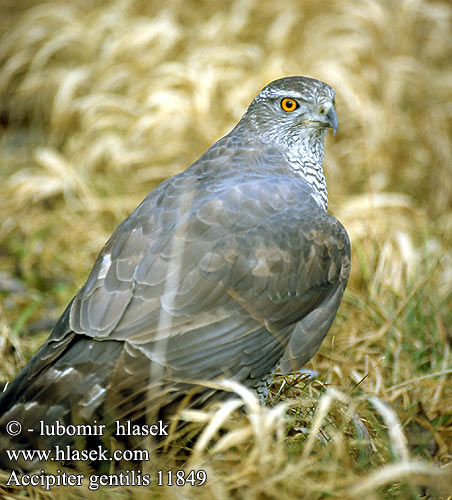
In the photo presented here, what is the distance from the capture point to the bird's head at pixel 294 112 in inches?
118

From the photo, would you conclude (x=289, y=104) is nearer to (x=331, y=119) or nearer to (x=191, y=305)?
(x=331, y=119)

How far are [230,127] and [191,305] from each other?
10.1 ft

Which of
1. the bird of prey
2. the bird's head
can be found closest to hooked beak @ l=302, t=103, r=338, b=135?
the bird's head

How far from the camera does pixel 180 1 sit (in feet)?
21.4

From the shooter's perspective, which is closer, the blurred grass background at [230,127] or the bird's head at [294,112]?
the bird's head at [294,112]

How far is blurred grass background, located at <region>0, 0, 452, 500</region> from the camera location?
338 centimetres

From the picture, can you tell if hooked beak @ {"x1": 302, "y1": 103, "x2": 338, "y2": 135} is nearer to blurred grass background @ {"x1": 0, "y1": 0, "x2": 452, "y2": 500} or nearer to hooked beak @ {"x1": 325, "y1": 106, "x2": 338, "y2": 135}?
hooked beak @ {"x1": 325, "y1": 106, "x2": 338, "y2": 135}

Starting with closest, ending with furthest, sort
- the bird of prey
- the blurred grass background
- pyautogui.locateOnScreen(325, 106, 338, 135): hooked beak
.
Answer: the bird of prey
pyautogui.locateOnScreen(325, 106, 338, 135): hooked beak
the blurred grass background

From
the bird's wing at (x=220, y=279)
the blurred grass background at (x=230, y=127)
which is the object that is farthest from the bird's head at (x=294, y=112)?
the blurred grass background at (x=230, y=127)

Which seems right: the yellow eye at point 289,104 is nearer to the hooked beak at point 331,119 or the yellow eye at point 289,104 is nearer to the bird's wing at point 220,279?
the hooked beak at point 331,119

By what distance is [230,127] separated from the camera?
5.26 meters

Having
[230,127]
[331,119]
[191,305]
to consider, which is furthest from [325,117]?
[230,127]

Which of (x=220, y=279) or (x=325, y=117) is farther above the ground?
(x=325, y=117)

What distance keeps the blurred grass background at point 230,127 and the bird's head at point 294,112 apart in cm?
114
